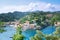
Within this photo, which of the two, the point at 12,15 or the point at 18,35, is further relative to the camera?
the point at 12,15

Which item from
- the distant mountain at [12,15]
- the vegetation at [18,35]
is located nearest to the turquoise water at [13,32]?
the vegetation at [18,35]

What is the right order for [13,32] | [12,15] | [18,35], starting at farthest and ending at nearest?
[12,15], [13,32], [18,35]

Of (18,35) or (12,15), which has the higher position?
(12,15)

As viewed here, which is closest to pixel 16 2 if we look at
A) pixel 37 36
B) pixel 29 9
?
pixel 29 9

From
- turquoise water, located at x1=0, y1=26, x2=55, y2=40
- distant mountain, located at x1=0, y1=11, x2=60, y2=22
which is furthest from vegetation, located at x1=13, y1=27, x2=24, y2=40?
distant mountain, located at x1=0, y1=11, x2=60, y2=22

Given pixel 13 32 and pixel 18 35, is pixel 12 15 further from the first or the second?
pixel 18 35

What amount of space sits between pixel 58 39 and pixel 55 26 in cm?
42

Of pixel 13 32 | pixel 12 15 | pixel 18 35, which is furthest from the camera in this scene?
pixel 12 15

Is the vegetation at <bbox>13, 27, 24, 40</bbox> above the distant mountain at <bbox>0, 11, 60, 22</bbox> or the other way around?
the other way around

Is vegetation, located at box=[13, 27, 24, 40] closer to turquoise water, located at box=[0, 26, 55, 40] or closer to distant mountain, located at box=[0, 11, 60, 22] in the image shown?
turquoise water, located at box=[0, 26, 55, 40]

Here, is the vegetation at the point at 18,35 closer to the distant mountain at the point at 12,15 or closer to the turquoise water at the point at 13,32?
the turquoise water at the point at 13,32

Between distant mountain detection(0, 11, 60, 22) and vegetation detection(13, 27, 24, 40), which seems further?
distant mountain detection(0, 11, 60, 22)

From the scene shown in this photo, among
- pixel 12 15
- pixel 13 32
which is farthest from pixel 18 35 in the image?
pixel 12 15

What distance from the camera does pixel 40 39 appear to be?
4137mm
